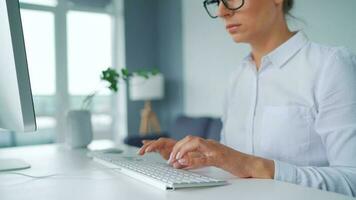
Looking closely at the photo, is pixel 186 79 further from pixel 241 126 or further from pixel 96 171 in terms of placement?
pixel 96 171

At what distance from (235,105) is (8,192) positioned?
0.89 m

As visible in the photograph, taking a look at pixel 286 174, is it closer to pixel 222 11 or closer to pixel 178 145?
pixel 178 145

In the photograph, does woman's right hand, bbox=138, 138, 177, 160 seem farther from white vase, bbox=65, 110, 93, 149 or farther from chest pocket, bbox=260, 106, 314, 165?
white vase, bbox=65, 110, 93, 149

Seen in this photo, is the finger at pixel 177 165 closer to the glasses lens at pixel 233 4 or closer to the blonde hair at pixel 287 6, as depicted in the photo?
the glasses lens at pixel 233 4

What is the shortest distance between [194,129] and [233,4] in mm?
2734

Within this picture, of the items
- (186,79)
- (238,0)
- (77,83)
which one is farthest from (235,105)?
(77,83)

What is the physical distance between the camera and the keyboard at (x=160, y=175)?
0.73 m

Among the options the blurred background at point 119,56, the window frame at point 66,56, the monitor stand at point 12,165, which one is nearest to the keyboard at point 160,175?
the monitor stand at point 12,165

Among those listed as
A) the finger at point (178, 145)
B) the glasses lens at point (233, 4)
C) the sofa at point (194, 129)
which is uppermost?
the glasses lens at point (233, 4)

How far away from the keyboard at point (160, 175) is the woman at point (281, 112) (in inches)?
1.8

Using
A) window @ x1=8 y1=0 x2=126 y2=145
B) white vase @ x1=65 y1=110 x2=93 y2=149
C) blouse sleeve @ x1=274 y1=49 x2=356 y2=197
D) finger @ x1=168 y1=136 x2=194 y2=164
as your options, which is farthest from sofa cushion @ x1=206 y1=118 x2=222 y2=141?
finger @ x1=168 y1=136 x2=194 y2=164

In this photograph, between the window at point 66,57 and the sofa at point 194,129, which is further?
the window at point 66,57

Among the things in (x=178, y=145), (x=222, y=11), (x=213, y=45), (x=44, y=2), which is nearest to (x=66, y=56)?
(x=44, y=2)

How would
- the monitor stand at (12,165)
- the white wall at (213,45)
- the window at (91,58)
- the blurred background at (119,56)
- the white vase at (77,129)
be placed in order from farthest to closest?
the window at (91,58) < the blurred background at (119,56) < the white wall at (213,45) < the white vase at (77,129) < the monitor stand at (12,165)
